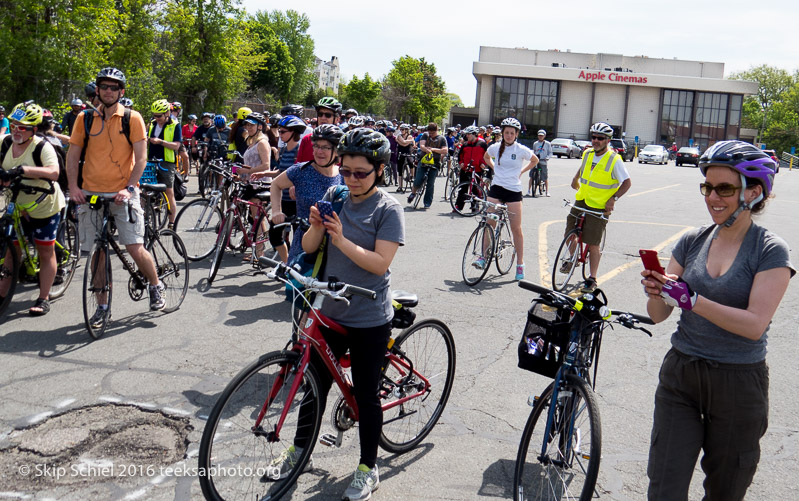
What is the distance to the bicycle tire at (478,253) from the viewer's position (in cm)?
871

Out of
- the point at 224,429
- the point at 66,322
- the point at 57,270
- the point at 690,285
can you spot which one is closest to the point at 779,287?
the point at 690,285

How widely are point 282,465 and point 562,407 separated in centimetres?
140

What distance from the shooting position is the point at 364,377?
11.7 feet

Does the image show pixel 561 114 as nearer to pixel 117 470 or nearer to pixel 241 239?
pixel 241 239

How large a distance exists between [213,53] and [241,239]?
122 ft

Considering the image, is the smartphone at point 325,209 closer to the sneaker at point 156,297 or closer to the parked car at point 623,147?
the sneaker at point 156,297

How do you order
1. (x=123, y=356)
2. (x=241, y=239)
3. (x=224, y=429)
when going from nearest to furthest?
1. (x=224, y=429)
2. (x=123, y=356)
3. (x=241, y=239)

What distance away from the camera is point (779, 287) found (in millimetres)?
2701

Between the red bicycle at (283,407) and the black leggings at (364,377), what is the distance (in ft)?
0.11

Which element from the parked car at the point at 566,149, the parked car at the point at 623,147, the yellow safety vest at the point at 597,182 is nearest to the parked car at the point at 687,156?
the parked car at the point at 623,147

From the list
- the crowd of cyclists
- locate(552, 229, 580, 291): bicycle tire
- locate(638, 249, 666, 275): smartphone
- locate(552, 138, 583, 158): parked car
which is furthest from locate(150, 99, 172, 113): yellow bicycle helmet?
locate(552, 138, 583, 158): parked car

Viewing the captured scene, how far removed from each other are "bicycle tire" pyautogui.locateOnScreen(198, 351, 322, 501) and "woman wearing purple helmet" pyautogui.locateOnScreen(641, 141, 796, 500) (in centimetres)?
163

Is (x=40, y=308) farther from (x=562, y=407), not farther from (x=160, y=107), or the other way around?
(x=562, y=407)

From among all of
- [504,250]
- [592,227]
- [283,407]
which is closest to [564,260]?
[592,227]
